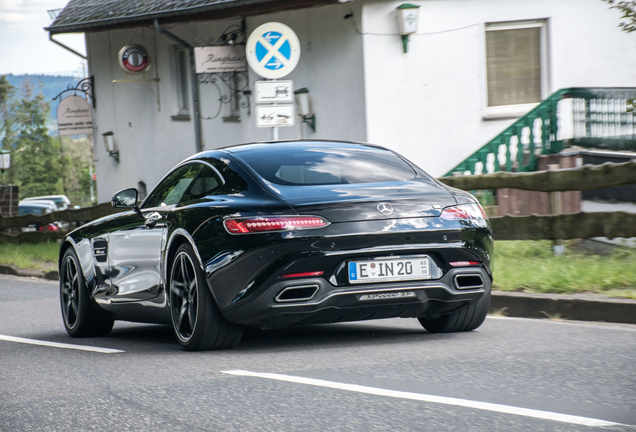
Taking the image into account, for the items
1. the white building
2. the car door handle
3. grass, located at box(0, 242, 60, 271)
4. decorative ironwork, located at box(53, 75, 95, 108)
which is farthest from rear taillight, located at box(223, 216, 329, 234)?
decorative ironwork, located at box(53, 75, 95, 108)

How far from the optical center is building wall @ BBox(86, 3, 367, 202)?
52.4ft

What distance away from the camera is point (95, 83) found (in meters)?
24.7

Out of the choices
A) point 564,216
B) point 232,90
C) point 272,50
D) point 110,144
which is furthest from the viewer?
point 110,144

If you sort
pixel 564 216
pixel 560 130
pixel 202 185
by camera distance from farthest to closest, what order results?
pixel 560 130, pixel 564 216, pixel 202 185

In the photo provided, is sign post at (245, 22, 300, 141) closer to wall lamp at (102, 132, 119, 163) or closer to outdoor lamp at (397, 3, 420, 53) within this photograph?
outdoor lamp at (397, 3, 420, 53)

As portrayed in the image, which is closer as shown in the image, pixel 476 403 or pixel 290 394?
pixel 476 403

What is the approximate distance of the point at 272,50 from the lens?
10.5 meters

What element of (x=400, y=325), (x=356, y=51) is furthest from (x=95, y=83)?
(x=400, y=325)

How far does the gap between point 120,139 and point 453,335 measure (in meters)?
19.0

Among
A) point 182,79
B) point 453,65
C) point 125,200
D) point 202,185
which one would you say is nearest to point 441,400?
point 202,185

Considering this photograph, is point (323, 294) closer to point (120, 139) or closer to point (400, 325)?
point (400, 325)

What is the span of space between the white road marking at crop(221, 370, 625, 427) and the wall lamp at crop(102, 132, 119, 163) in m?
19.9

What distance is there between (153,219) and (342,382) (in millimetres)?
2384

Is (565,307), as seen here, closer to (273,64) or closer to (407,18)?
(273,64)
